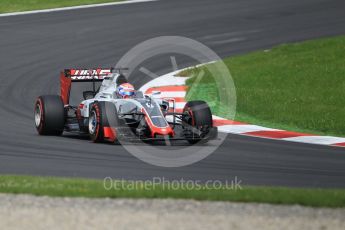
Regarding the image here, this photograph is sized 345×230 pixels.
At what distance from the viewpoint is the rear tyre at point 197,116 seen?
15.5 metres

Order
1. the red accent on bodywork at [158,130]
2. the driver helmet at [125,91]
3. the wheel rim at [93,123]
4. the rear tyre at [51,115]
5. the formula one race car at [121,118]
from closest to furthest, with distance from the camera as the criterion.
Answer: the red accent on bodywork at [158,130] → the formula one race car at [121,118] → the wheel rim at [93,123] → the driver helmet at [125,91] → the rear tyre at [51,115]

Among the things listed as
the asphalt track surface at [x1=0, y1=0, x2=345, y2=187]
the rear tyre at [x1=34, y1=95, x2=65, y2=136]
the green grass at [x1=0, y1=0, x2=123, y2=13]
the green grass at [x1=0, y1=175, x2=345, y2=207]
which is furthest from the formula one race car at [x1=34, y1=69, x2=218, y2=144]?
the green grass at [x1=0, y1=0, x2=123, y2=13]

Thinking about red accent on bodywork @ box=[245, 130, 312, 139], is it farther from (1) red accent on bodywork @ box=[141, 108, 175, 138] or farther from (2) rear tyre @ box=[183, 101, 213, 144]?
(1) red accent on bodywork @ box=[141, 108, 175, 138]

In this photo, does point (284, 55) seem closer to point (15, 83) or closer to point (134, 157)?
point (15, 83)

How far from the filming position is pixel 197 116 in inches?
611

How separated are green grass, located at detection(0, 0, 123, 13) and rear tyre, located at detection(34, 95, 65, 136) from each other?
1454cm

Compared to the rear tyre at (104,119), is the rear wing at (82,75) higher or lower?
higher

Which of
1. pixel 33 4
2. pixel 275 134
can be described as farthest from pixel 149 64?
pixel 275 134

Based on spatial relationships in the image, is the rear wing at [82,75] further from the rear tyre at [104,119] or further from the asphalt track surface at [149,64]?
the rear tyre at [104,119]

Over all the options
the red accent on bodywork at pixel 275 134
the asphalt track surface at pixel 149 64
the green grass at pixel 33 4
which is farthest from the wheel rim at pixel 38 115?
the green grass at pixel 33 4

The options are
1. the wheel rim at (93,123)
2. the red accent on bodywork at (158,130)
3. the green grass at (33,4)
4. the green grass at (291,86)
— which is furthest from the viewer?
the green grass at (33,4)

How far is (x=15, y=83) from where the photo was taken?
22.2m

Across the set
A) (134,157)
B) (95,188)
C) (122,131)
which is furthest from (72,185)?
(122,131)

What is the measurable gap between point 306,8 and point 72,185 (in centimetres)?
1994
